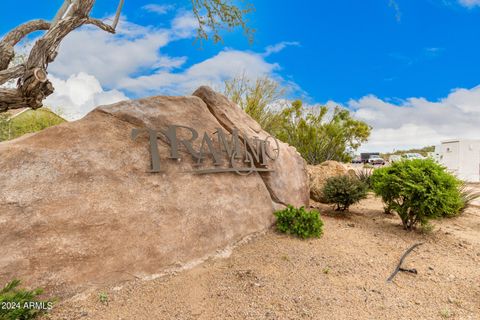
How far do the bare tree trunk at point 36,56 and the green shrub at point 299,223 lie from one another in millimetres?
4721

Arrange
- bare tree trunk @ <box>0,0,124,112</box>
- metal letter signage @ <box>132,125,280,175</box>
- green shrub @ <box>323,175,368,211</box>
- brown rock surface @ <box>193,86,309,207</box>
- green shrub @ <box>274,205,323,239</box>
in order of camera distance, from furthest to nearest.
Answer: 1. green shrub @ <box>323,175,368,211</box>
2. brown rock surface @ <box>193,86,309,207</box>
3. green shrub @ <box>274,205,323,239</box>
4. bare tree trunk @ <box>0,0,124,112</box>
5. metal letter signage @ <box>132,125,280,175</box>

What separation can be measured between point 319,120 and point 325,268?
682 inches

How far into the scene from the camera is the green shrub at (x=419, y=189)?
6426 mm

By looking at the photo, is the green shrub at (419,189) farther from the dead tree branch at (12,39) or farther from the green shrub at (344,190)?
the dead tree branch at (12,39)

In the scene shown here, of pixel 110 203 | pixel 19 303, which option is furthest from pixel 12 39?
pixel 19 303

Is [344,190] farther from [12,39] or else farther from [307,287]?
[12,39]

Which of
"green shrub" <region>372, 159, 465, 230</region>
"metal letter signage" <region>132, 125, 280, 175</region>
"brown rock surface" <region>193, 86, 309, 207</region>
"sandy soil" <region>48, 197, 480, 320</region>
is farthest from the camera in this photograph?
"brown rock surface" <region>193, 86, 309, 207</region>

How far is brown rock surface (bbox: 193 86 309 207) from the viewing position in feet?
Answer: 21.4

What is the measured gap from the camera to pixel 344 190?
320 inches

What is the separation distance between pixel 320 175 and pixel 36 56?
8.33 m

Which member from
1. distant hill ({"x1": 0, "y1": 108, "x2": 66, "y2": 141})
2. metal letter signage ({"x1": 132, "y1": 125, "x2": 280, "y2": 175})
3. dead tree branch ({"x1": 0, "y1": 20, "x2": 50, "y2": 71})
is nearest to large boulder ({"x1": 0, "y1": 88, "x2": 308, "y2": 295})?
metal letter signage ({"x1": 132, "y1": 125, "x2": 280, "y2": 175})

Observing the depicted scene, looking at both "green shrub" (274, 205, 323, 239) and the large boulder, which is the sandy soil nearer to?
"green shrub" (274, 205, 323, 239)

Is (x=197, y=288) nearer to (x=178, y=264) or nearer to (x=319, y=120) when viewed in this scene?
(x=178, y=264)

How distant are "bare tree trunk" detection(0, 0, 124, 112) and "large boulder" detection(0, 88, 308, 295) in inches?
49.3
